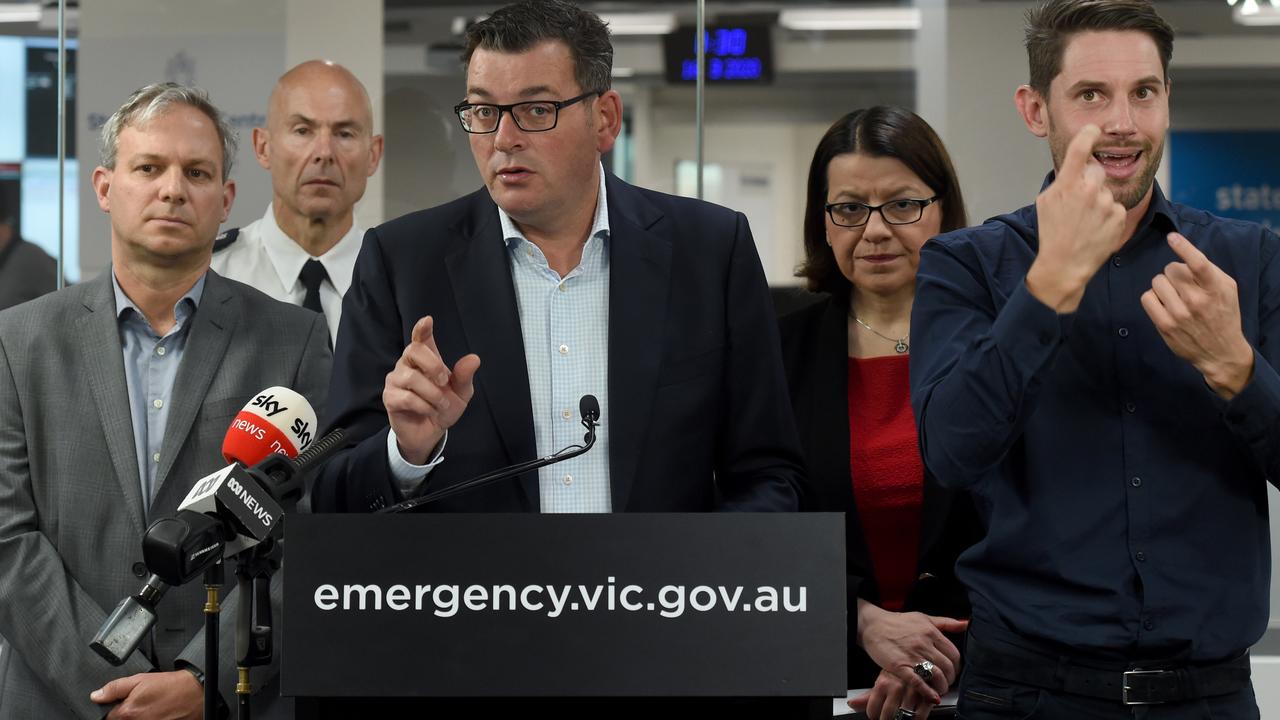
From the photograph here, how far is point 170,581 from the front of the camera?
1.58 metres

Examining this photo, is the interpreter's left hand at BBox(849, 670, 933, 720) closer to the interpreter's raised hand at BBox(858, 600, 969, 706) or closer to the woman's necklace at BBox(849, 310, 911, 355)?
the interpreter's raised hand at BBox(858, 600, 969, 706)

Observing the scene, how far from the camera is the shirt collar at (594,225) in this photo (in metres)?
2.27

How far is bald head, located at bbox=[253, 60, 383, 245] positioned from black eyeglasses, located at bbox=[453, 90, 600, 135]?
1568 millimetres

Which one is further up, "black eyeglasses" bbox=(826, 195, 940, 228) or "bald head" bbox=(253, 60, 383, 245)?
"bald head" bbox=(253, 60, 383, 245)

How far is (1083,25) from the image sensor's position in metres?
1.95

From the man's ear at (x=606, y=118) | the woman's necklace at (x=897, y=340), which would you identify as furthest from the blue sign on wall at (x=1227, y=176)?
the man's ear at (x=606, y=118)

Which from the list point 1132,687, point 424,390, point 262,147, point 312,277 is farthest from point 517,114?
point 262,147

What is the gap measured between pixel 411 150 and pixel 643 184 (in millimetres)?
686

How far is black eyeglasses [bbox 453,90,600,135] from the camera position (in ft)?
7.12

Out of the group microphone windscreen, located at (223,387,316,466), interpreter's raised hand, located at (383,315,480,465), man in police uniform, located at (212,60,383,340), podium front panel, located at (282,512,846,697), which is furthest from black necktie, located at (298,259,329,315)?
podium front panel, located at (282,512,846,697)

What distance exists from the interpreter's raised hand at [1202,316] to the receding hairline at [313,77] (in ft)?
8.51

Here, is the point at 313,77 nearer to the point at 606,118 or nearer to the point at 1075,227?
the point at 606,118

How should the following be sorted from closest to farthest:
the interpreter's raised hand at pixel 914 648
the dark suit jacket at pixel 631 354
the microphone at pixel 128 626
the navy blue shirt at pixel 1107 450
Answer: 1. the microphone at pixel 128 626
2. the navy blue shirt at pixel 1107 450
3. the dark suit jacket at pixel 631 354
4. the interpreter's raised hand at pixel 914 648

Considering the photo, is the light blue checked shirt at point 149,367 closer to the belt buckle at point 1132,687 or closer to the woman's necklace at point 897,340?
the woman's necklace at point 897,340
